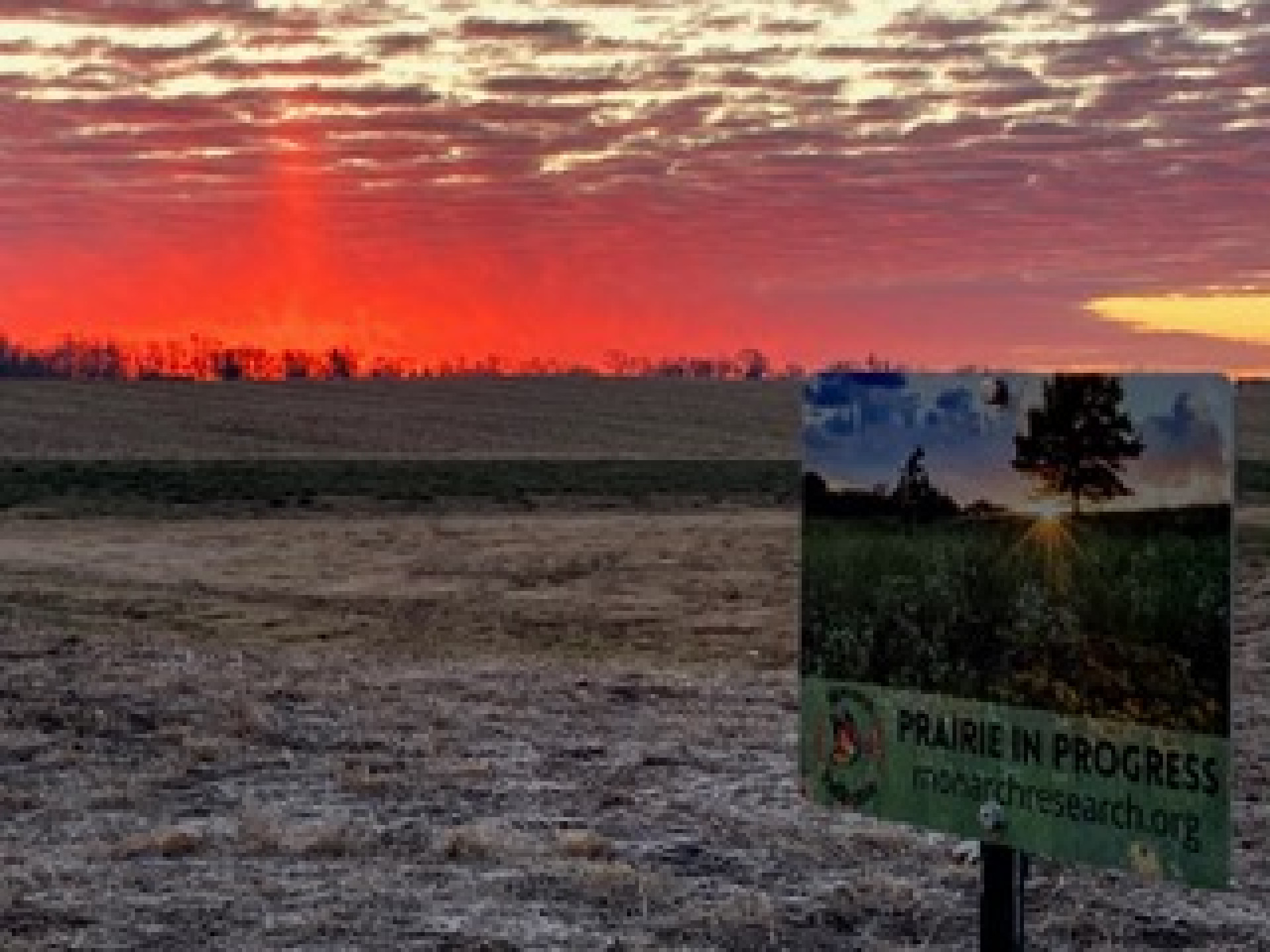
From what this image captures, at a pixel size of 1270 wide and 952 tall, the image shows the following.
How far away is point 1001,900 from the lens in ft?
21.2

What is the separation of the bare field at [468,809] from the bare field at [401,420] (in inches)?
1968

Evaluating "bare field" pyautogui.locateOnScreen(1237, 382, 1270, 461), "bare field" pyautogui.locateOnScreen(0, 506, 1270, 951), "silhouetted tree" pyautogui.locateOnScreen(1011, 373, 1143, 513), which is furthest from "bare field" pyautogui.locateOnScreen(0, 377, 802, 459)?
"silhouetted tree" pyautogui.locateOnScreen(1011, 373, 1143, 513)

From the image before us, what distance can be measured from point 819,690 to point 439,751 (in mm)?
5965

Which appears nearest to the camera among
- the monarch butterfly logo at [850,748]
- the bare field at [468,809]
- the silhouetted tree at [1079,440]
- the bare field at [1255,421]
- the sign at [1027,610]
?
the sign at [1027,610]

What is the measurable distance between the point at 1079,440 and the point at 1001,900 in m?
1.59

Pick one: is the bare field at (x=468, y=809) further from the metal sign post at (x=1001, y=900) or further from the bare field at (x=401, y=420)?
the bare field at (x=401, y=420)

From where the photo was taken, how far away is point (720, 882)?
9.05m

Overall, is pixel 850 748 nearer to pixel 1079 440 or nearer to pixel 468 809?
pixel 1079 440

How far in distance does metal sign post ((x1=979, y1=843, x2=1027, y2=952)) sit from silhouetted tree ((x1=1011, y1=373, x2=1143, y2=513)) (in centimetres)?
120

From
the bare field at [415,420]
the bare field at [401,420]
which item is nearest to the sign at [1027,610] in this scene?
the bare field at [415,420]

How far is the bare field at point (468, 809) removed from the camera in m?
8.42

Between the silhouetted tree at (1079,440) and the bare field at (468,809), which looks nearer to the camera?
the silhouetted tree at (1079,440)

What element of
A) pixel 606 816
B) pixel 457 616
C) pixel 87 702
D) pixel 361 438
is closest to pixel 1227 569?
pixel 606 816

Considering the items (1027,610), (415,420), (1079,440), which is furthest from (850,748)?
(415,420)
